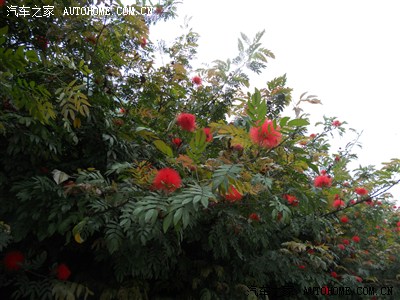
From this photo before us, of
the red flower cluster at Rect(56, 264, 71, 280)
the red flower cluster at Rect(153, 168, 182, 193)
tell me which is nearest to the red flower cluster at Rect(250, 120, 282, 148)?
the red flower cluster at Rect(153, 168, 182, 193)

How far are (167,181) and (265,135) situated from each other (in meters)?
0.49

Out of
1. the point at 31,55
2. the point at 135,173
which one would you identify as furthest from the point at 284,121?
the point at 31,55

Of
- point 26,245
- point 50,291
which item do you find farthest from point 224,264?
point 26,245

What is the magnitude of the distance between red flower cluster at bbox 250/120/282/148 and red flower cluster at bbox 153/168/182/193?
0.41 meters

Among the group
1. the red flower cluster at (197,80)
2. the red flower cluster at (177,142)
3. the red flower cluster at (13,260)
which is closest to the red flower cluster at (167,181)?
the red flower cluster at (177,142)

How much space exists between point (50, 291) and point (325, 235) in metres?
2.77

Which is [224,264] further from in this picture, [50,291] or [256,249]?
[50,291]

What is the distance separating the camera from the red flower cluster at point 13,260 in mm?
1694

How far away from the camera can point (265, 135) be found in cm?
133

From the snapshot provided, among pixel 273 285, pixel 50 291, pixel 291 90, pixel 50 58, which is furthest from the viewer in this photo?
pixel 273 285

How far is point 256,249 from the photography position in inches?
103

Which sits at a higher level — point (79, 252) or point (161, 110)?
point (161, 110)

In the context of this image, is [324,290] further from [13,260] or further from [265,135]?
[13,260]

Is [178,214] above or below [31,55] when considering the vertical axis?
below
